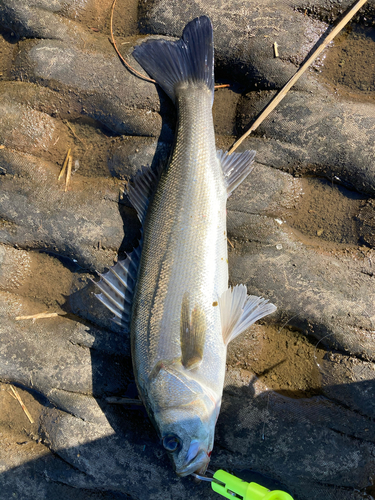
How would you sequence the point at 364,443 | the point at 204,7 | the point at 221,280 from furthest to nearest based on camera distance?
1. the point at 204,7
2. the point at 364,443
3. the point at 221,280

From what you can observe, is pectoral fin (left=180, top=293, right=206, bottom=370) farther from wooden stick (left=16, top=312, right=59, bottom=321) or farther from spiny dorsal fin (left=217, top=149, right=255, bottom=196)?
wooden stick (left=16, top=312, right=59, bottom=321)

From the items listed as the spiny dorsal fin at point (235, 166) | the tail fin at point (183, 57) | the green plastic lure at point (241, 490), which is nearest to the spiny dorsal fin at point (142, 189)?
the spiny dorsal fin at point (235, 166)

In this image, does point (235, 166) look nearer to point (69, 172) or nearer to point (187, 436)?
point (69, 172)

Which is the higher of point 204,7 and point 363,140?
point 204,7

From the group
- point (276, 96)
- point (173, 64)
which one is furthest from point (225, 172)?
point (173, 64)

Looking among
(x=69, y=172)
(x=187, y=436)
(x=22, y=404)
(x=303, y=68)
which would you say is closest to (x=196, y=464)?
(x=187, y=436)

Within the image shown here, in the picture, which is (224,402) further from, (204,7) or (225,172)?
(204,7)
